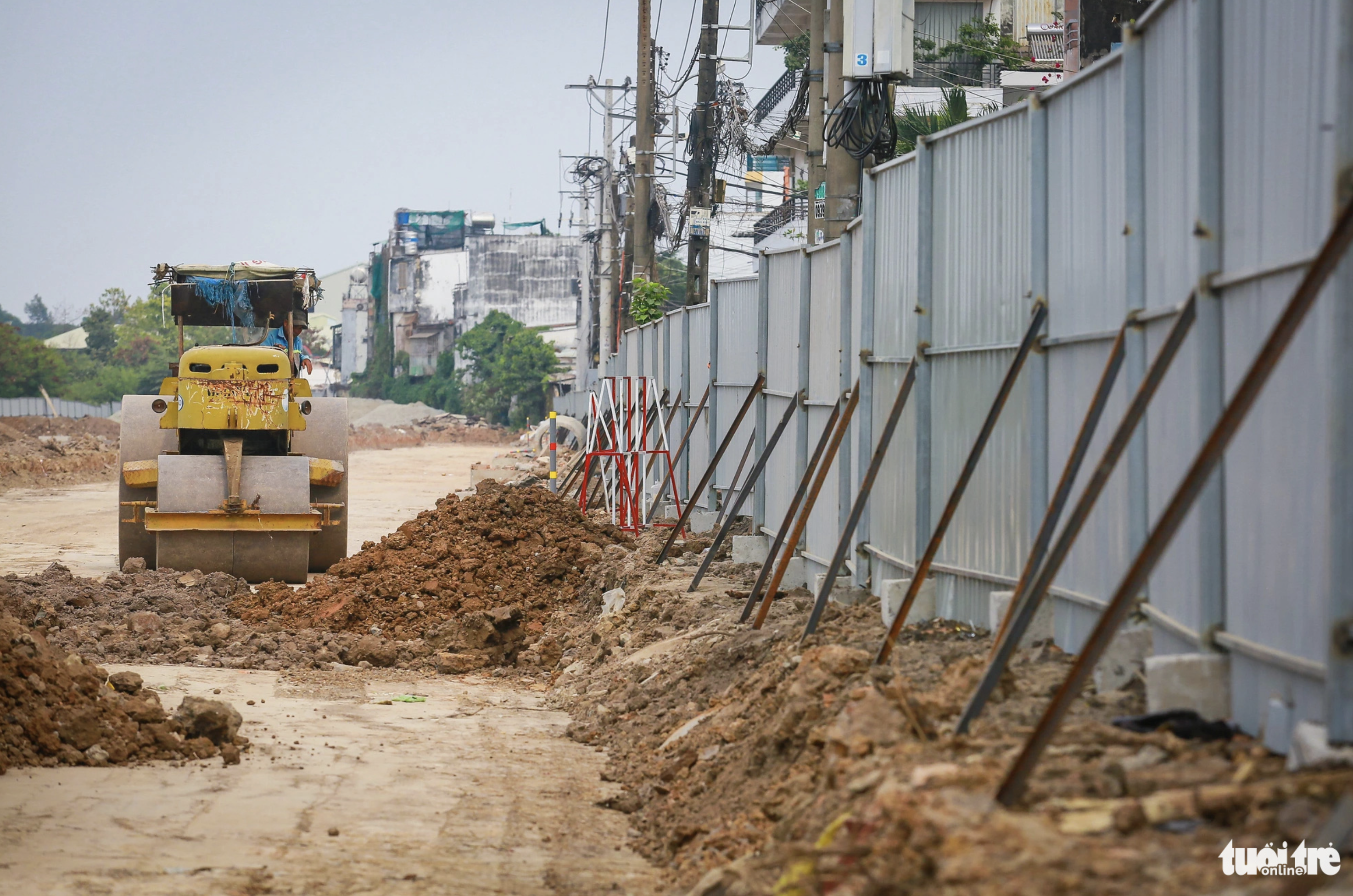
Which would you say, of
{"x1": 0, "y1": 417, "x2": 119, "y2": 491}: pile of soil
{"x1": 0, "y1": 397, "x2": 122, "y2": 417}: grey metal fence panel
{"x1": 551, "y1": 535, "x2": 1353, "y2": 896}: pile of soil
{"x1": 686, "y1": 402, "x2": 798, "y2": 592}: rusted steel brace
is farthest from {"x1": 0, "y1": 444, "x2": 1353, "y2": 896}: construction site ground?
{"x1": 0, "y1": 397, "x2": 122, "y2": 417}: grey metal fence panel

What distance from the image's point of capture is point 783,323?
12.9 m

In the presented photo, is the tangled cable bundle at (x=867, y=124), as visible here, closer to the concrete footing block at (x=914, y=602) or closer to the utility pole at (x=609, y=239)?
the concrete footing block at (x=914, y=602)

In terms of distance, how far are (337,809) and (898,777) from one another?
11.7 feet

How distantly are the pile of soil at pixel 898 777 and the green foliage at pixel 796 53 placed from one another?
33200 mm

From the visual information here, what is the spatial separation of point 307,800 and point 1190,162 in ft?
17.3

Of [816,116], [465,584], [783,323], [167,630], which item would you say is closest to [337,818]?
[167,630]

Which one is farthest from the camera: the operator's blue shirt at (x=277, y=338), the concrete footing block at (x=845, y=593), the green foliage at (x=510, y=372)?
the green foliage at (x=510, y=372)

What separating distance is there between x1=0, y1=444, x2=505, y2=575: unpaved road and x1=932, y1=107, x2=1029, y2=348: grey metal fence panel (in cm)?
1246

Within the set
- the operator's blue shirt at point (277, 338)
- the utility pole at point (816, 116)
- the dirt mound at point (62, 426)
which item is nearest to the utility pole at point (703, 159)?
the utility pole at point (816, 116)

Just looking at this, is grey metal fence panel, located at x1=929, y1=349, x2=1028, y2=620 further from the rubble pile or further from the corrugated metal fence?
the rubble pile

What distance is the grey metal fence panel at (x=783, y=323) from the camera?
12.5 meters

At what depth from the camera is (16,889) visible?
561 cm

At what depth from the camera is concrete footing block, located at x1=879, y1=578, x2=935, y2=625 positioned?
27.1 ft

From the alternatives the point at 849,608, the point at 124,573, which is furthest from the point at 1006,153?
the point at 124,573
